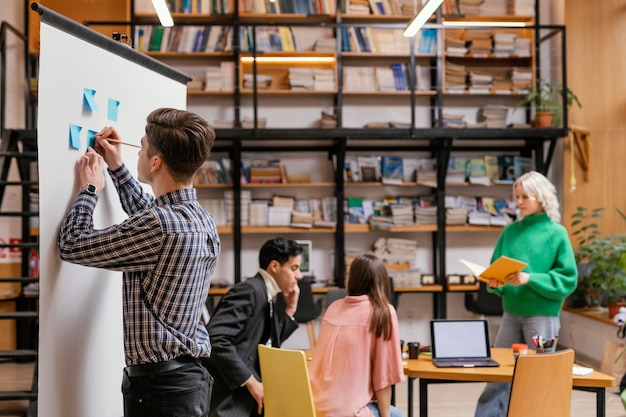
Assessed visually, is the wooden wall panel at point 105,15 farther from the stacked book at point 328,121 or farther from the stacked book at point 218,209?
the stacked book at point 328,121

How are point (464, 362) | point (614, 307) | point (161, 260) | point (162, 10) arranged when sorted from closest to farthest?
1. point (161, 260)
2. point (464, 362)
3. point (162, 10)
4. point (614, 307)

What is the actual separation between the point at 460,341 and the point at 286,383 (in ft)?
3.85

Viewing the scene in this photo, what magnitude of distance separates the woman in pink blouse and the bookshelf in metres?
4.12

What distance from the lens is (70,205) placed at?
2209 mm

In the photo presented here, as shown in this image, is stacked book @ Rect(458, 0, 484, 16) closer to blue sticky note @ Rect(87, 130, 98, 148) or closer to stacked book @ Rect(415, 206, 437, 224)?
stacked book @ Rect(415, 206, 437, 224)

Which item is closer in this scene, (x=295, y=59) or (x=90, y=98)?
(x=90, y=98)

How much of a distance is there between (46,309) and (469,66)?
6.42m

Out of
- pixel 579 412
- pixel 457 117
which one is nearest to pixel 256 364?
pixel 579 412

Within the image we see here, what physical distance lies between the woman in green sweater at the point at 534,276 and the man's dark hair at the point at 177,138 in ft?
8.40

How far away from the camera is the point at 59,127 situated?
2.19 m

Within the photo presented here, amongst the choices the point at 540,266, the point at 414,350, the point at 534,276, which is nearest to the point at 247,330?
the point at 414,350

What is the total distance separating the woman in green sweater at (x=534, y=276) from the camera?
4.24 meters

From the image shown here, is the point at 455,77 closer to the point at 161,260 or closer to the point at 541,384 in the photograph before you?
the point at 541,384

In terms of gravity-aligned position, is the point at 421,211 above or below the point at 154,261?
above
